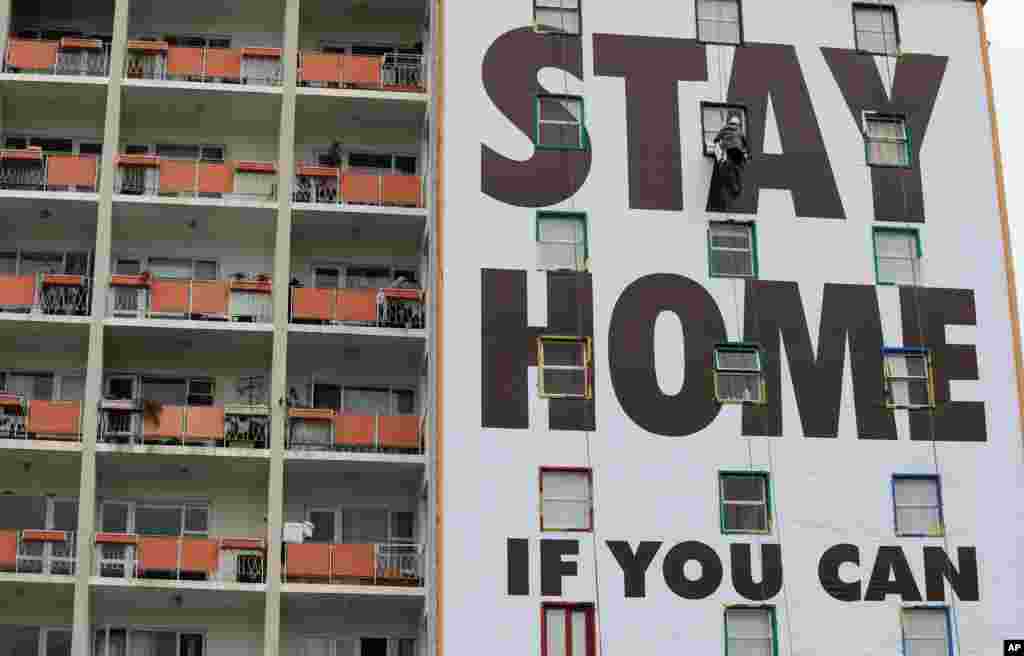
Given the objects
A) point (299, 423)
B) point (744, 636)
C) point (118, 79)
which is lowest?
point (744, 636)

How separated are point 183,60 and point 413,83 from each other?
262 inches

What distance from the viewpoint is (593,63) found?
192ft

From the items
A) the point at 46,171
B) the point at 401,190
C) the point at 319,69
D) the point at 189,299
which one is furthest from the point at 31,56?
the point at 401,190

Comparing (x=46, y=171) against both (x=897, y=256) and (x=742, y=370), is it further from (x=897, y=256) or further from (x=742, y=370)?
(x=897, y=256)

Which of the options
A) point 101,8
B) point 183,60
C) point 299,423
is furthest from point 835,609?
point 101,8

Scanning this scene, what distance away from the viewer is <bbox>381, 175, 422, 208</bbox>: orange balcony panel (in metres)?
59.7

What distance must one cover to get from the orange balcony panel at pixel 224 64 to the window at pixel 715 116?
13414 mm

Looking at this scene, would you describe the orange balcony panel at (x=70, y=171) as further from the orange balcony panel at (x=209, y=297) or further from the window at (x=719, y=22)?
the window at (x=719, y=22)

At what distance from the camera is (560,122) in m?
57.6

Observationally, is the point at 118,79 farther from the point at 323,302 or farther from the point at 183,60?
the point at 323,302

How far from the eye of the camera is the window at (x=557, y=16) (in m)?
58.8

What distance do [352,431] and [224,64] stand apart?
457 inches

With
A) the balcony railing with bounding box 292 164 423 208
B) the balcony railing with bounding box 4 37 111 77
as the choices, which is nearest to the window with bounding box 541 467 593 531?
the balcony railing with bounding box 292 164 423 208

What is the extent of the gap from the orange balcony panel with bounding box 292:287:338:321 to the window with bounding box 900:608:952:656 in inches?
692
